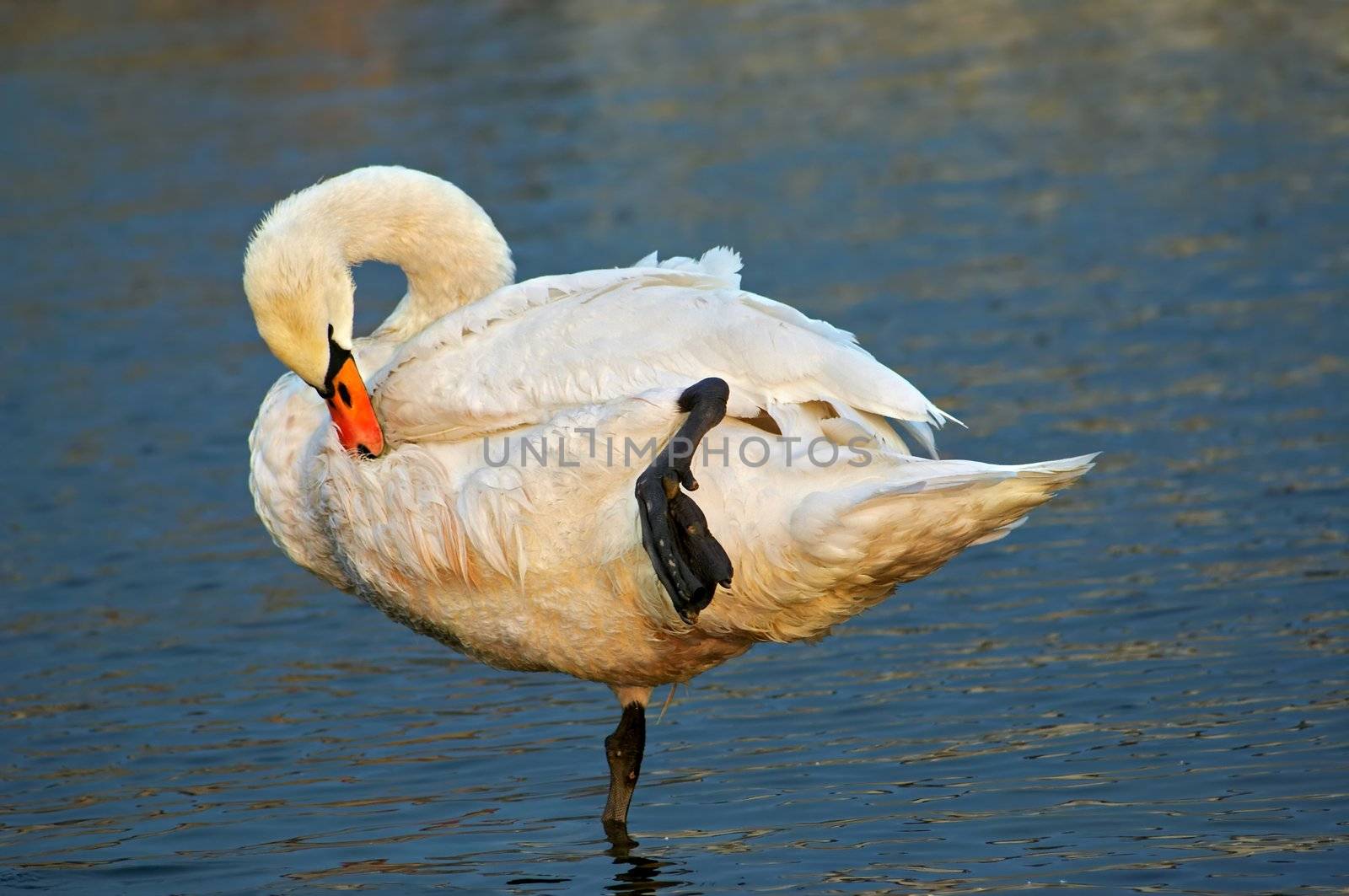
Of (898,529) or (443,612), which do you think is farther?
(443,612)

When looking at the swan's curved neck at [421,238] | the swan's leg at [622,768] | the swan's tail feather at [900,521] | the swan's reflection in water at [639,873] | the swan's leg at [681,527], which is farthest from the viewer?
the swan's curved neck at [421,238]

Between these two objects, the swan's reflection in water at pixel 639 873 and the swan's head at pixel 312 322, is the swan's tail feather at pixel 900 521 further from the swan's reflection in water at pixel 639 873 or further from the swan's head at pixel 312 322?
the swan's head at pixel 312 322

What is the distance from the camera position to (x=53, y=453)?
406 inches

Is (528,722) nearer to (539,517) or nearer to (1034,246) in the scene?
(539,517)

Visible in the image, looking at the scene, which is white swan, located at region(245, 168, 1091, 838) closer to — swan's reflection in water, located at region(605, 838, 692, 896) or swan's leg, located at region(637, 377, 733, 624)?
swan's leg, located at region(637, 377, 733, 624)

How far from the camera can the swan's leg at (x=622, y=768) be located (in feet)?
18.7

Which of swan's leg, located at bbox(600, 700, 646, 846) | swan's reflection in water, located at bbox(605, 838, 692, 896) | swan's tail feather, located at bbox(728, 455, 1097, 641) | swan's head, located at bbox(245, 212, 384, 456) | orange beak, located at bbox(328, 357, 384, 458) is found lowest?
swan's reflection in water, located at bbox(605, 838, 692, 896)

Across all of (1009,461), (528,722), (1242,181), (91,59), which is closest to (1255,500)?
(1009,461)

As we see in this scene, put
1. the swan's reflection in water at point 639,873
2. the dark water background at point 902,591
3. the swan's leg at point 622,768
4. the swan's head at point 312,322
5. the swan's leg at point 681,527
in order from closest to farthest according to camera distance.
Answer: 1. the swan's leg at point 681,527
2. the swan's reflection in water at point 639,873
3. the swan's head at point 312,322
4. the dark water background at point 902,591
5. the swan's leg at point 622,768

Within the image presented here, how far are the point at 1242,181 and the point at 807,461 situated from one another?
834 cm

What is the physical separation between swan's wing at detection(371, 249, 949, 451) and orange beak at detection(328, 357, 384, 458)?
0.10 m


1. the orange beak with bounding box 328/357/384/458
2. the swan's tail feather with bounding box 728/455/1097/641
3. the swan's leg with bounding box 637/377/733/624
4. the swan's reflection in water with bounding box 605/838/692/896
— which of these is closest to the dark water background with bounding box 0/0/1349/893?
the swan's reflection in water with bounding box 605/838/692/896

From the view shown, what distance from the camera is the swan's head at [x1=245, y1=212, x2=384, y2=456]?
17.6ft

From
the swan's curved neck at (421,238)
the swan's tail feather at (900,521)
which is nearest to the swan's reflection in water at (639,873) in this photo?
the swan's tail feather at (900,521)
